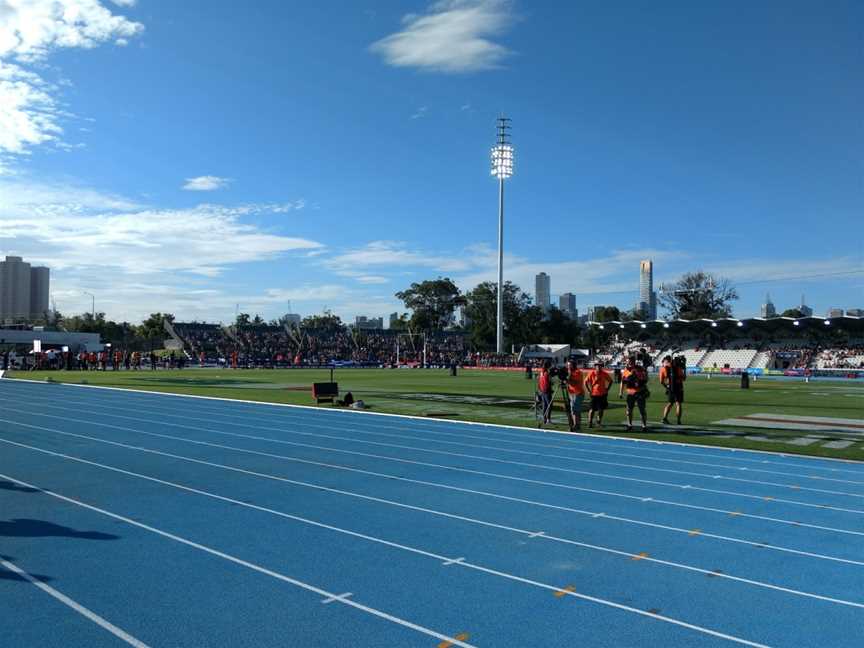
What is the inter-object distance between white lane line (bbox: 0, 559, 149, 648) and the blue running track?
2cm

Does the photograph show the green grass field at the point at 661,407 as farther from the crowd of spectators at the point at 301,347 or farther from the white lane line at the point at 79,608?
the crowd of spectators at the point at 301,347

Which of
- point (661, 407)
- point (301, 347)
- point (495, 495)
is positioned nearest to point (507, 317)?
point (301, 347)

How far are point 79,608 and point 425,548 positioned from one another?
313 centimetres

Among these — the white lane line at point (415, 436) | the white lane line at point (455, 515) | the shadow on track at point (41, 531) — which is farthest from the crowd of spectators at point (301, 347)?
the shadow on track at point (41, 531)

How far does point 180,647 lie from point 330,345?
3476 inches

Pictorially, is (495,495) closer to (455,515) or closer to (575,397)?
(455,515)

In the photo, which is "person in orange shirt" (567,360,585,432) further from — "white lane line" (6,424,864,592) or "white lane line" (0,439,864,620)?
"white lane line" (0,439,864,620)

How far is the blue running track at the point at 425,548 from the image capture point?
16.7 feet

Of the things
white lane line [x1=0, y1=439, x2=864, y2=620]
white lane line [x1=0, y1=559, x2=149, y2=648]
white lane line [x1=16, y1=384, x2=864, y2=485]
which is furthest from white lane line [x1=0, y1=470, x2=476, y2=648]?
white lane line [x1=16, y1=384, x2=864, y2=485]

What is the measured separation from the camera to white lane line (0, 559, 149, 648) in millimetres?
4801

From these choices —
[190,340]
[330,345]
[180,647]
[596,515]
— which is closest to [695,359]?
[330,345]

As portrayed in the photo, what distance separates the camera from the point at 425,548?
7.00 meters

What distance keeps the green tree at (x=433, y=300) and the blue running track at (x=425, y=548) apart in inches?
4576

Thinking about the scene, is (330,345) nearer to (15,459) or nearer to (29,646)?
(15,459)
